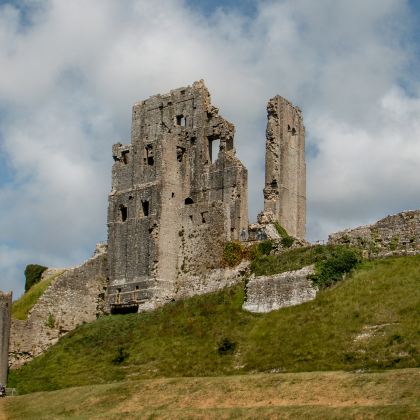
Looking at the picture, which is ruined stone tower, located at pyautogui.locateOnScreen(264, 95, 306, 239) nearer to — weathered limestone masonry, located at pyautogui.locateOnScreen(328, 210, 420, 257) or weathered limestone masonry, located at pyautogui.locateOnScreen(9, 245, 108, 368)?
weathered limestone masonry, located at pyautogui.locateOnScreen(328, 210, 420, 257)

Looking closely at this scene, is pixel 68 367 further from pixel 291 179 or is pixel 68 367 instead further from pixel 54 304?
pixel 291 179

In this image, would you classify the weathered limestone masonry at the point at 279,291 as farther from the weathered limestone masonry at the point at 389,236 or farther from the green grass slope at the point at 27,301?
the green grass slope at the point at 27,301

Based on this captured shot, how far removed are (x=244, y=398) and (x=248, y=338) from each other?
9283mm

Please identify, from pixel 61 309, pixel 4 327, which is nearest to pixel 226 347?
pixel 4 327

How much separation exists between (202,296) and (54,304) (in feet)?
30.6

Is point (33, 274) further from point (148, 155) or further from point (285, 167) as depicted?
point (285, 167)

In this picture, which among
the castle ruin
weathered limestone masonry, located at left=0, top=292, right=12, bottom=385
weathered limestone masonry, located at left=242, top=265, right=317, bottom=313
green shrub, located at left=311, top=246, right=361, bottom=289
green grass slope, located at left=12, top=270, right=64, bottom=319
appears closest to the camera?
green shrub, located at left=311, top=246, right=361, bottom=289

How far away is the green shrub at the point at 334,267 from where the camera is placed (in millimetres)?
45344

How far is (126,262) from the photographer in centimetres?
5572

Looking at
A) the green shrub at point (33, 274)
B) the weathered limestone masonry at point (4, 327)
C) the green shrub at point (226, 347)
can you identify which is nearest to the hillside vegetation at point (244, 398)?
the green shrub at point (226, 347)

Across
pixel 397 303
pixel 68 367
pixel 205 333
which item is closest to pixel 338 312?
pixel 397 303

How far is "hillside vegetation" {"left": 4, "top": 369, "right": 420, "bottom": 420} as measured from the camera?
3044cm

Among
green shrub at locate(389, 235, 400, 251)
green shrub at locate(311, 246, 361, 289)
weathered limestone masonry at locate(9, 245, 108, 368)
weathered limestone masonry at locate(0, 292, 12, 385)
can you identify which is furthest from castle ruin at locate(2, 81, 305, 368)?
green shrub at locate(389, 235, 400, 251)

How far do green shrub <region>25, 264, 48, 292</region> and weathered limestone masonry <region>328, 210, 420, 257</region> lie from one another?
77.7ft
